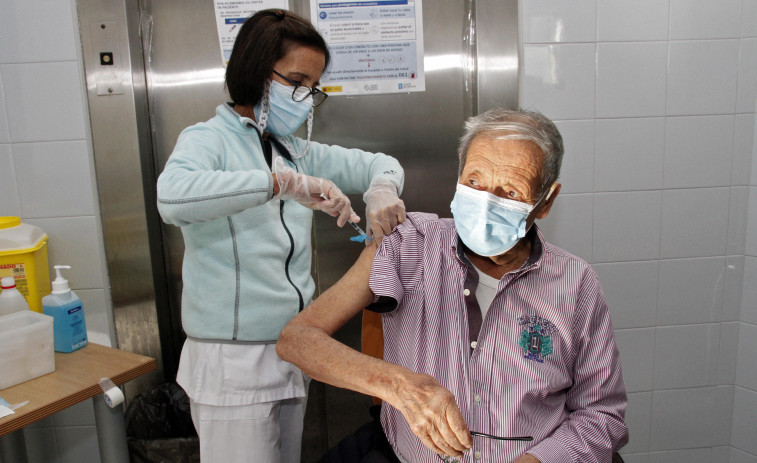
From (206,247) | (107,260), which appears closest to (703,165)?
(206,247)

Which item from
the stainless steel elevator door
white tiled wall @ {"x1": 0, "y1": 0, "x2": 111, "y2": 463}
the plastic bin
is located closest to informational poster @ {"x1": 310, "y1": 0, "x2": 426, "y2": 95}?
the stainless steel elevator door

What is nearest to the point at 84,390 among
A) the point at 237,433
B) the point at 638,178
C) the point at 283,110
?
the point at 237,433

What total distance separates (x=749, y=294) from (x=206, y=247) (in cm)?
202

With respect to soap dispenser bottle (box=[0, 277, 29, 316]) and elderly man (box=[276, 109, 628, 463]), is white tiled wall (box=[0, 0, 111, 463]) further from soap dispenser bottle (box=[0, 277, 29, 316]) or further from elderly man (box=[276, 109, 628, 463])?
elderly man (box=[276, 109, 628, 463])

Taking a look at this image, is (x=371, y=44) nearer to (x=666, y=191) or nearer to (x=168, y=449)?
(x=666, y=191)

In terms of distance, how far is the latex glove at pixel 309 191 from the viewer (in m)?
1.28

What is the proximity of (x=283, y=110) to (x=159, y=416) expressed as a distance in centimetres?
131

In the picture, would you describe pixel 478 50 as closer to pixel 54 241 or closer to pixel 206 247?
pixel 206 247

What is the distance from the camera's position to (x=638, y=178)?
1.96m

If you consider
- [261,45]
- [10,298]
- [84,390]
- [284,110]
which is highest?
[261,45]

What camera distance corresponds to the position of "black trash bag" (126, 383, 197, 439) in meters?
1.96

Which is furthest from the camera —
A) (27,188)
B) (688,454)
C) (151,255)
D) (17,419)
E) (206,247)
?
(688,454)

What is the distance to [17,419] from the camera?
124 centimetres

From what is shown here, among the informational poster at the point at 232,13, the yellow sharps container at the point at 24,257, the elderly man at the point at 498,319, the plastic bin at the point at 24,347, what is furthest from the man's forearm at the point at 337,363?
the informational poster at the point at 232,13
